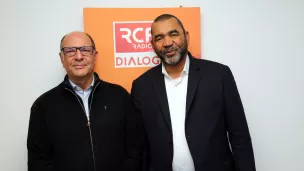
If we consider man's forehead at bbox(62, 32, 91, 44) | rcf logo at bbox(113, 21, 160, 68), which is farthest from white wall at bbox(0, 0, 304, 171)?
man's forehead at bbox(62, 32, 91, 44)

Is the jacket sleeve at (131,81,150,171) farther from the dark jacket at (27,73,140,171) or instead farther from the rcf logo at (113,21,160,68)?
the rcf logo at (113,21,160,68)

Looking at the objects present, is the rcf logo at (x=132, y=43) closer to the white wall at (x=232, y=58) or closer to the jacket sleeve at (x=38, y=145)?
the white wall at (x=232, y=58)

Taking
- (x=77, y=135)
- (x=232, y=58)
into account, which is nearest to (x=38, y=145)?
(x=77, y=135)

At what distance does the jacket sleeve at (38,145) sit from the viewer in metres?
1.63

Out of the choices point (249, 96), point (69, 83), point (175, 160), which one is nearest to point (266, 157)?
point (249, 96)

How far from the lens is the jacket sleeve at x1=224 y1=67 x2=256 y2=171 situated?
1.70 metres

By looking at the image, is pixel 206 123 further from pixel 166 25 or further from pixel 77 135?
pixel 77 135

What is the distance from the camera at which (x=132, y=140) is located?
179cm

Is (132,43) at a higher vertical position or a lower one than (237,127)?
higher

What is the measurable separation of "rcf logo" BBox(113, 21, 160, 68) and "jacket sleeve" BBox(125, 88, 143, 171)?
0.38m

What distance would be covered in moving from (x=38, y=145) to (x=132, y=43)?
3.30ft

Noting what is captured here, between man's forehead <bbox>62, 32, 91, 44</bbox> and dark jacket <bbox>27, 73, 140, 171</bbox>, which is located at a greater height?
man's forehead <bbox>62, 32, 91, 44</bbox>

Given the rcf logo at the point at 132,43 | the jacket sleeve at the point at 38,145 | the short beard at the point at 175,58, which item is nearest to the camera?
the jacket sleeve at the point at 38,145

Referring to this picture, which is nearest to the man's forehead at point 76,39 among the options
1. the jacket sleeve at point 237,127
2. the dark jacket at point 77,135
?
the dark jacket at point 77,135
